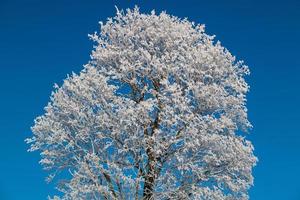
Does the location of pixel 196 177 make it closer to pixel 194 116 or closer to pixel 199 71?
pixel 194 116

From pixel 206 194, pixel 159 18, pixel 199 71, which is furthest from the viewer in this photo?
pixel 159 18

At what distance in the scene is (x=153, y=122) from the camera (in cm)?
2441

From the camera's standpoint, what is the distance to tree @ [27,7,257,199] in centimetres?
2333

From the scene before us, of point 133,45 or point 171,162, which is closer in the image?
point 171,162

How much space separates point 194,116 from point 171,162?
2516mm

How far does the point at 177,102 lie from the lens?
23672 mm

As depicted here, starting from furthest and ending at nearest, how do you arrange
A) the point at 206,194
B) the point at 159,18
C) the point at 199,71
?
the point at 159,18 < the point at 199,71 < the point at 206,194

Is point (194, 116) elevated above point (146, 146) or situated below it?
above

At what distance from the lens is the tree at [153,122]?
2333cm

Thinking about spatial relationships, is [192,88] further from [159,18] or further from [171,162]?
[159,18]

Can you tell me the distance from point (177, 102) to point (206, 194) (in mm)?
4363

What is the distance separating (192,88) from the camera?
24.2 metres

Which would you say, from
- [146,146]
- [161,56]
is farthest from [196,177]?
[161,56]

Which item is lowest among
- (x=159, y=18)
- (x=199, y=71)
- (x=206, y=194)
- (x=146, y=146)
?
(x=206, y=194)
